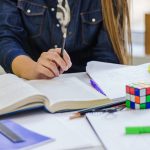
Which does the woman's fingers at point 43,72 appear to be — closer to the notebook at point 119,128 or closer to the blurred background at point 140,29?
the notebook at point 119,128

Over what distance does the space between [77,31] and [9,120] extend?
66 cm

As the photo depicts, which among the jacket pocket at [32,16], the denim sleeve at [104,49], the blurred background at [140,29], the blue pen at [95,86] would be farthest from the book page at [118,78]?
the blurred background at [140,29]

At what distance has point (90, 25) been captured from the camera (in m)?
1.32

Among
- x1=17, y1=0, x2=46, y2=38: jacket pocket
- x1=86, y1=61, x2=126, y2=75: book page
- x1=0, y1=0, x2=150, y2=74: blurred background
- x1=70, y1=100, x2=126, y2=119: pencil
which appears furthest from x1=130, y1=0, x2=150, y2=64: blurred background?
x1=70, y1=100, x2=126, y2=119: pencil

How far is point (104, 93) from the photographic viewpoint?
0.86 m

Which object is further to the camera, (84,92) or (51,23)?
(51,23)

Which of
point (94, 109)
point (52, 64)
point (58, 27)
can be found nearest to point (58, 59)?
point (52, 64)

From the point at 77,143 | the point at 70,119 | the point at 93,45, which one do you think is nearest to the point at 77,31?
the point at 93,45

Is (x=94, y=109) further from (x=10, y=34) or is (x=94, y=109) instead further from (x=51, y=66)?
(x=10, y=34)

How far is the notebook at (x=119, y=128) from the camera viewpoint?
0.59 metres

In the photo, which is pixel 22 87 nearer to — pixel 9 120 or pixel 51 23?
pixel 9 120

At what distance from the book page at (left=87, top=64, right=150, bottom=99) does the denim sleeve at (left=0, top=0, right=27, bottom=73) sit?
282 millimetres

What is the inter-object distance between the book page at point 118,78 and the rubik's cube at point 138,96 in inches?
2.7

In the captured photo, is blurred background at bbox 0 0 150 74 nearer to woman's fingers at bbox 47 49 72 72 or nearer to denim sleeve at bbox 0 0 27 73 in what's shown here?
denim sleeve at bbox 0 0 27 73
